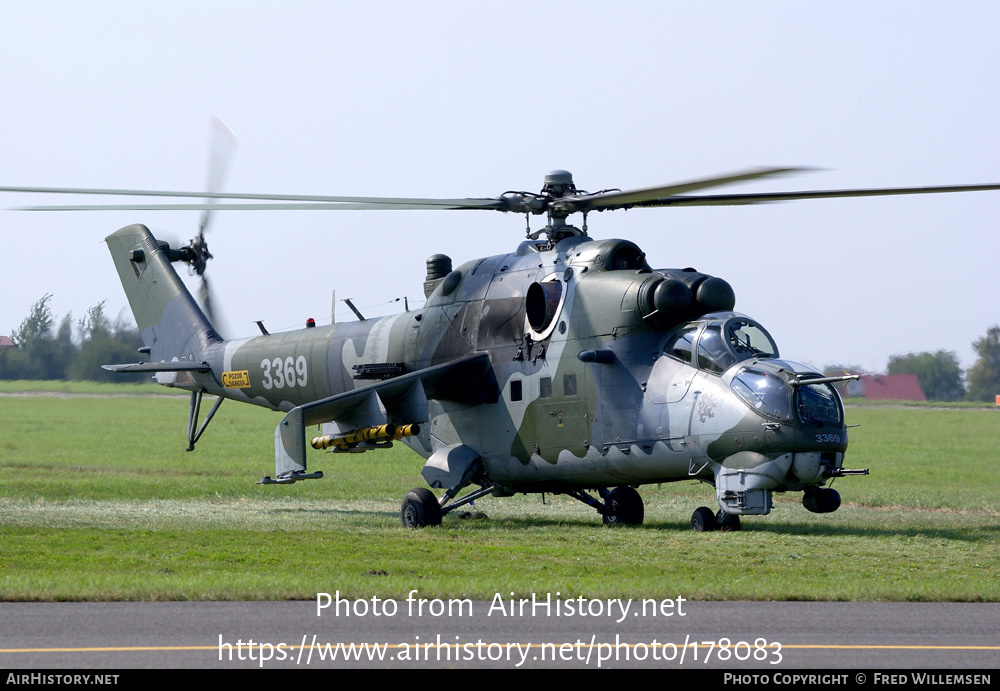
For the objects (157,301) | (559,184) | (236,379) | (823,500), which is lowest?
(823,500)

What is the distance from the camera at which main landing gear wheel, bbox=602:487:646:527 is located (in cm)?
2091

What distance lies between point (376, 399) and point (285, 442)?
1725 mm

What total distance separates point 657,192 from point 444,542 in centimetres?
569

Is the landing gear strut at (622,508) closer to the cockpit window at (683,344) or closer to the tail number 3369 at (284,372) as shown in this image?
the cockpit window at (683,344)

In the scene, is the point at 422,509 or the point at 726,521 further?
the point at 422,509

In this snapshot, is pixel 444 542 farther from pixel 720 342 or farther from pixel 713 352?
pixel 720 342

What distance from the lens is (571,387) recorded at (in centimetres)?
1947

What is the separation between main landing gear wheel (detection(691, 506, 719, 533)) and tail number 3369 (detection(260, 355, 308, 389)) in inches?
351

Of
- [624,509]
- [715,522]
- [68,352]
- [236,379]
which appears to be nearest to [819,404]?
[715,522]

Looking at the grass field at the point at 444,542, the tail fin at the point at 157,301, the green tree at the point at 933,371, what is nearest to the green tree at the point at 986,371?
the green tree at the point at 933,371

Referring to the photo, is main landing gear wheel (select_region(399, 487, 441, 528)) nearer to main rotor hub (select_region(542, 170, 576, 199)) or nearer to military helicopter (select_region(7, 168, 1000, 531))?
military helicopter (select_region(7, 168, 1000, 531))

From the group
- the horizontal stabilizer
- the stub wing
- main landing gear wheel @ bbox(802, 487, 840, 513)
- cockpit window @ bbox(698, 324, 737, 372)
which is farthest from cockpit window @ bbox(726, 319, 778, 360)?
the horizontal stabilizer

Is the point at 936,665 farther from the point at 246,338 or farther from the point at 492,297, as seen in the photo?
the point at 246,338

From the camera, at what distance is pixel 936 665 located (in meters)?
8.46
